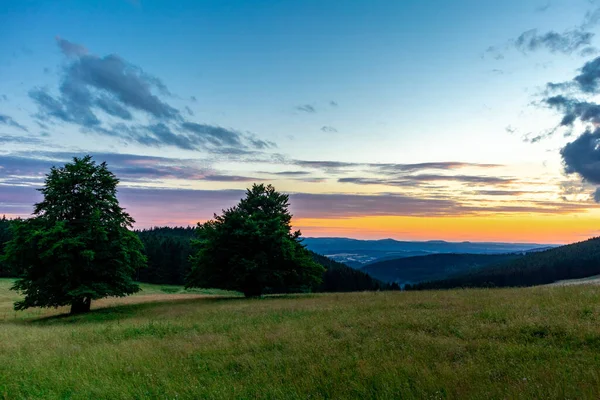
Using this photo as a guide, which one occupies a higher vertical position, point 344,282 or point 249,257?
point 249,257

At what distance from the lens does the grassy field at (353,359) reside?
7398 millimetres

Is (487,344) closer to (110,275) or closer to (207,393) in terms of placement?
(207,393)

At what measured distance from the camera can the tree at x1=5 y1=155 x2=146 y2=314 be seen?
26.2m

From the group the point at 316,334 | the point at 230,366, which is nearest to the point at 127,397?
the point at 230,366

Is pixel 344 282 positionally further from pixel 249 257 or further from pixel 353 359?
pixel 353 359

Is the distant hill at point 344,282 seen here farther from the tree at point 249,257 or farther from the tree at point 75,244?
the tree at point 75,244

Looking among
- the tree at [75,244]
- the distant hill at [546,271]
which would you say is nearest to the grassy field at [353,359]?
the tree at [75,244]

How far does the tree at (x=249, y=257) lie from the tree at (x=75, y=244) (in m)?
6.24

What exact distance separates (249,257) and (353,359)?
24801 millimetres

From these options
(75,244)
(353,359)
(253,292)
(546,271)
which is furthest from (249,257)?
(546,271)

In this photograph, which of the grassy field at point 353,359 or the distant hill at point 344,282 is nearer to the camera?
the grassy field at point 353,359

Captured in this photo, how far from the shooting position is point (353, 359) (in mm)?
9164

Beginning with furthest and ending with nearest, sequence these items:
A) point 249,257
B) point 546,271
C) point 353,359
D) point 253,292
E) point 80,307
Answer: point 546,271
point 253,292
point 249,257
point 80,307
point 353,359

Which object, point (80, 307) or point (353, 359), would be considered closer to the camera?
point (353, 359)
